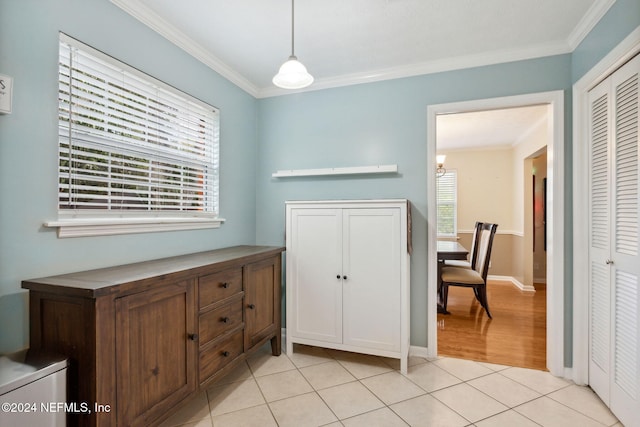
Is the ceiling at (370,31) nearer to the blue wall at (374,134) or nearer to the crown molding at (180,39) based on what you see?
the crown molding at (180,39)

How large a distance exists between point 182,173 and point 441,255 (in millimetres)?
2948

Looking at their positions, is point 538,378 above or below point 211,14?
below

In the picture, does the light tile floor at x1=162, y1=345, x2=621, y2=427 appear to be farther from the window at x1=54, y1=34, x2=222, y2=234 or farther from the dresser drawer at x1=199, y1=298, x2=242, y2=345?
the window at x1=54, y1=34, x2=222, y2=234

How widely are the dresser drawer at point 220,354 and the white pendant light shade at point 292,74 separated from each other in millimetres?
1658

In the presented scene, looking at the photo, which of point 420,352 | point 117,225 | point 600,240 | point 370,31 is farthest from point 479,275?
point 117,225

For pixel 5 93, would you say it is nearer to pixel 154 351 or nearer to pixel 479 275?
pixel 154 351

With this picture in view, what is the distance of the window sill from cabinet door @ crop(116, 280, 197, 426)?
0.54 metres

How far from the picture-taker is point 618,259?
1.88 metres

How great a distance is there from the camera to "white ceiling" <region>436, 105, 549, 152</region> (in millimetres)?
3944

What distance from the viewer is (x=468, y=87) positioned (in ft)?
8.57

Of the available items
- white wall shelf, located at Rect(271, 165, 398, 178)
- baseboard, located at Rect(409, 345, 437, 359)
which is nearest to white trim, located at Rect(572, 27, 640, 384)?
baseboard, located at Rect(409, 345, 437, 359)

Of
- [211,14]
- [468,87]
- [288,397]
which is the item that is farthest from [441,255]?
[211,14]

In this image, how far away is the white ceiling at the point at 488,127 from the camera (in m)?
3.94

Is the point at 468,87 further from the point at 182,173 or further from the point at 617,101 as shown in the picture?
the point at 182,173
